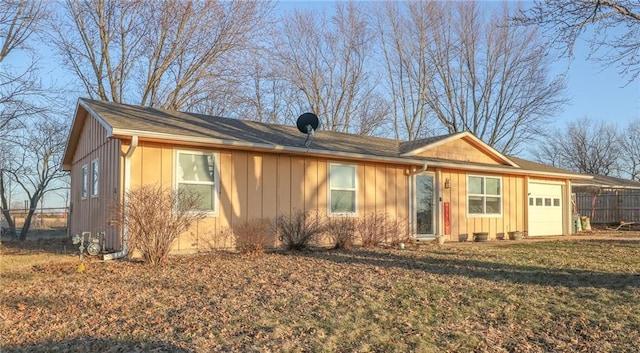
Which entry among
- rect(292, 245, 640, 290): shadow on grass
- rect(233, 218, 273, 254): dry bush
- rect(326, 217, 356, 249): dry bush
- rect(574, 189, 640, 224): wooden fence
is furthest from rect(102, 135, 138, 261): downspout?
rect(574, 189, 640, 224): wooden fence

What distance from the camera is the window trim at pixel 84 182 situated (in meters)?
12.5

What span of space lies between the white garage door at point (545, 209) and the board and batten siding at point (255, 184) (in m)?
6.19

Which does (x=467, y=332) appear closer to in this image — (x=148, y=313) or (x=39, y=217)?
(x=148, y=313)

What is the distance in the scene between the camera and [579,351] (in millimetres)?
3891

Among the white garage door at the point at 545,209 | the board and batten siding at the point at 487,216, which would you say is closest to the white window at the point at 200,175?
the board and batten siding at the point at 487,216

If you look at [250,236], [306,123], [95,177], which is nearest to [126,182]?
Answer: [250,236]

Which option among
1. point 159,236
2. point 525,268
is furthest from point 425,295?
point 159,236

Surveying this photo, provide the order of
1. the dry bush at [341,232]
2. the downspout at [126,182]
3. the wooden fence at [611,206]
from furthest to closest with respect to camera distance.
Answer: the wooden fence at [611,206]
the dry bush at [341,232]
the downspout at [126,182]

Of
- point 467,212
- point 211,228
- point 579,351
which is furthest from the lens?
point 467,212

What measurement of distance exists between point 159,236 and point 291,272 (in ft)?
7.69

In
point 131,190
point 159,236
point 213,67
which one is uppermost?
point 213,67

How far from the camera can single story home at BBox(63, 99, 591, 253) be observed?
9.42 meters

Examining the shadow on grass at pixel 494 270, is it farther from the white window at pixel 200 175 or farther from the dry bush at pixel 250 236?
the white window at pixel 200 175

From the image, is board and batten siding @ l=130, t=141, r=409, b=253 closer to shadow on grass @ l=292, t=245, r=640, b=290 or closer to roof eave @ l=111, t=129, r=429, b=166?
roof eave @ l=111, t=129, r=429, b=166
